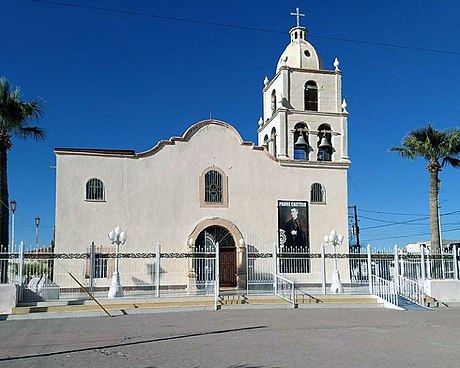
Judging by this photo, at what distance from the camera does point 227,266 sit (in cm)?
2869

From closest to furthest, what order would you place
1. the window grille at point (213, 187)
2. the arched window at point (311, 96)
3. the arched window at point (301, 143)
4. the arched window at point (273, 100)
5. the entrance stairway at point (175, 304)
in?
the entrance stairway at point (175, 304) → the window grille at point (213, 187) → the arched window at point (301, 143) → the arched window at point (311, 96) → the arched window at point (273, 100)

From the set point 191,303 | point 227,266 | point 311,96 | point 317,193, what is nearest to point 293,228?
point 317,193

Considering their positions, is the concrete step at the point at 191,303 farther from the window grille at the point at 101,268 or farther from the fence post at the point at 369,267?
the window grille at the point at 101,268

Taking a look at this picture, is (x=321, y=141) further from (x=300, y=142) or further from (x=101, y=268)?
(x=101, y=268)

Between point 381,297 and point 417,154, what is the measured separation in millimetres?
10649

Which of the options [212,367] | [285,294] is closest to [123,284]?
[285,294]

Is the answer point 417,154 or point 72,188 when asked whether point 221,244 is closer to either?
point 72,188

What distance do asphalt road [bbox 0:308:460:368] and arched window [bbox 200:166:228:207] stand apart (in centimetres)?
981

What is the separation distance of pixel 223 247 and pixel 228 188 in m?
2.95

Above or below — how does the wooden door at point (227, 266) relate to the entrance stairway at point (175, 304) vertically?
above

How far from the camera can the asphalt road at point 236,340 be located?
10.6m

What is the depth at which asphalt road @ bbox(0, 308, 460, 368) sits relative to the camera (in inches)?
416

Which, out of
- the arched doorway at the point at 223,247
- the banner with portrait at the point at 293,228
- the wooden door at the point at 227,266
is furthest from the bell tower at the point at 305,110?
the wooden door at the point at 227,266

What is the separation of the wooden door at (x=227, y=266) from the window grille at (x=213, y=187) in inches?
98.6
